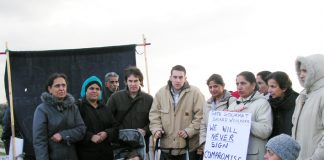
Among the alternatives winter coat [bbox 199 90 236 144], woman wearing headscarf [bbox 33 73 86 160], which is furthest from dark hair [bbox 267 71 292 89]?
woman wearing headscarf [bbox 33 73 86 160]

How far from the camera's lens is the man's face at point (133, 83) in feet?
19.6

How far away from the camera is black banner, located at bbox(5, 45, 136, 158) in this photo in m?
6.46

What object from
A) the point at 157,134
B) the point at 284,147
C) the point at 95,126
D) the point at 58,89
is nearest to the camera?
the point at 284,147

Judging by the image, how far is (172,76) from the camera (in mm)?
5859

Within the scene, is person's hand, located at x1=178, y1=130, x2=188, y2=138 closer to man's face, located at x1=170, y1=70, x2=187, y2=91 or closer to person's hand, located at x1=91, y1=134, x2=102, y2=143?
man's face, located at x1=170, y1=70, x2=187, y2=91

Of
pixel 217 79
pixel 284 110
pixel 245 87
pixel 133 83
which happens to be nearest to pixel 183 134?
pixel 217 79

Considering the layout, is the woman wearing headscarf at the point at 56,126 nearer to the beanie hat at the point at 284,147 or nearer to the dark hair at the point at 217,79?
the dark hair at the point at 217,79

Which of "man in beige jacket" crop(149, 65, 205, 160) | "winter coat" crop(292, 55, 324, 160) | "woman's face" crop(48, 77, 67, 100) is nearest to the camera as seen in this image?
"winter coat" crop(292, 55, 324, 160)

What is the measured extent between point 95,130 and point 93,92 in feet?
1.56

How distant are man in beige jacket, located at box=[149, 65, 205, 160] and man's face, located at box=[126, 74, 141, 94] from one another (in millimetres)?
347

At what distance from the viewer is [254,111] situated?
4941 millimetres

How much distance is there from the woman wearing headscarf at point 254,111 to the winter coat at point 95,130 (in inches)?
62.7

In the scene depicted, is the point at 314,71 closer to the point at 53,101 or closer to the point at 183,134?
the point at 183,134

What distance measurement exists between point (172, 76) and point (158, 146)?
3.17 feet
